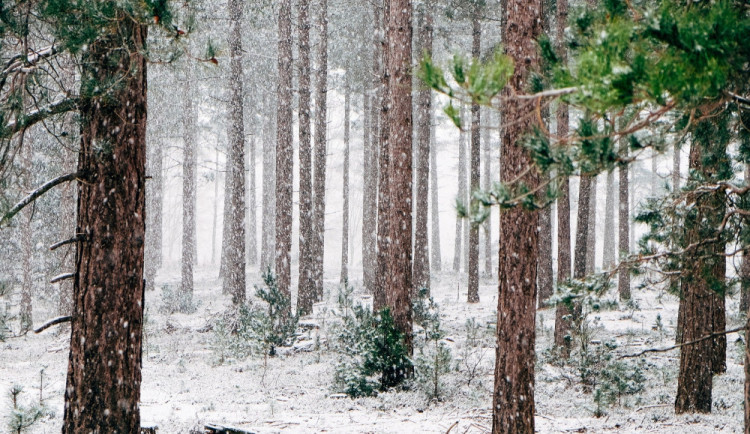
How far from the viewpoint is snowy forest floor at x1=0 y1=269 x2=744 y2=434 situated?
7067 mm

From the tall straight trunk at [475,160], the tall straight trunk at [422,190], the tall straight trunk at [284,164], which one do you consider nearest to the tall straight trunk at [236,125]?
the tall straight trunk at [284,164]

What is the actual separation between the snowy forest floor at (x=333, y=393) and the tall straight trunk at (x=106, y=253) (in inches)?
73.2

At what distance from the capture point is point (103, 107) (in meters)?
4.86

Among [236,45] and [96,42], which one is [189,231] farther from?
[96,42]

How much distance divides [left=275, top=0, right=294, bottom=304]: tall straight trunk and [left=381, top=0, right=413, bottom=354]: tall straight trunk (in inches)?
221

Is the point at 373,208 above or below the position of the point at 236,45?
below

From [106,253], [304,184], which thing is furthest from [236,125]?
[106,253]

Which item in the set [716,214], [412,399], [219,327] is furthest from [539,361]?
[219,327]

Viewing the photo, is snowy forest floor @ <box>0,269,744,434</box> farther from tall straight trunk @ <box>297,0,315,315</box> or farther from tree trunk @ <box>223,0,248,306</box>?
tree trunk @ <box>223,0,248,306</box>

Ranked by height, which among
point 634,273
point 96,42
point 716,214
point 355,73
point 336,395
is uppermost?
point 355,73

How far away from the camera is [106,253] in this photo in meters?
4.82

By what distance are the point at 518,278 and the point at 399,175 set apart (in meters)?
3.57

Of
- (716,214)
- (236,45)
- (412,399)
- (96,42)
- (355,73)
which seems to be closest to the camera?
(96,42)

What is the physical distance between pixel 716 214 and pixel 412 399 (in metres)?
4.51
